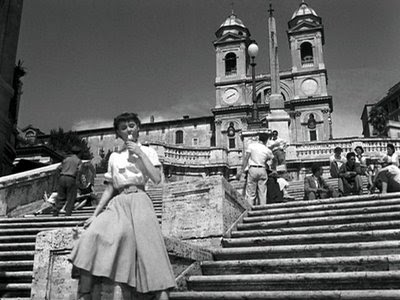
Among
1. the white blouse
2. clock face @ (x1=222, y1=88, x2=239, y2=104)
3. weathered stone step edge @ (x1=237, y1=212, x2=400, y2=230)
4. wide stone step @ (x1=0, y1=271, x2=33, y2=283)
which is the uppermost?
clock face @ (x1=222, y1=88, x2=239, y2=104)

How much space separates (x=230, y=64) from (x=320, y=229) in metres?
63.4

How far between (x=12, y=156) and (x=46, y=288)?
17.2 metres

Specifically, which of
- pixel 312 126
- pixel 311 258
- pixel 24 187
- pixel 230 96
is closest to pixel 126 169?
pixel 311 258

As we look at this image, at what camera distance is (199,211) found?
7.11 meters

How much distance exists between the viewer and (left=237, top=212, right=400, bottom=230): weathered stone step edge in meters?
7.07

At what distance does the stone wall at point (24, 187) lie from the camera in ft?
40.8

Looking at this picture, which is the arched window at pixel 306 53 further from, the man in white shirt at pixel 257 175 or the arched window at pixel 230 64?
the man in white shirt at pixel 257 175

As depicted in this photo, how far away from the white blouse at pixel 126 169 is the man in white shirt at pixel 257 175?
5.54 m

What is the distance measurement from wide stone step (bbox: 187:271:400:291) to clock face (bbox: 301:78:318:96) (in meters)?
60.2

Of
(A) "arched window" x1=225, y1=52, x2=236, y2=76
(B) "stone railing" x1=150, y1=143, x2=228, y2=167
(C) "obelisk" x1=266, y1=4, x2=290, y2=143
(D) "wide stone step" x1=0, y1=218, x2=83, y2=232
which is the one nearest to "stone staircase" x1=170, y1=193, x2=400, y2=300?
(D) "wide stone step" x1=0, y1=218, x2=83, y2=232

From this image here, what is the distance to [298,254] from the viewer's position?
239 inches

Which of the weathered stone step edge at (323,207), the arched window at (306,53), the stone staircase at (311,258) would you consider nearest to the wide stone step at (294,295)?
the stone staircase at (311,258)

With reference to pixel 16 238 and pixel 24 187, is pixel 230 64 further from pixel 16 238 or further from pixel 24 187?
pixel 16 238

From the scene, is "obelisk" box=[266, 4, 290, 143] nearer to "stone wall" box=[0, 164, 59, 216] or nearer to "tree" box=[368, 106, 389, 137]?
"stone wall" box=[0, 164, 59, 216]
